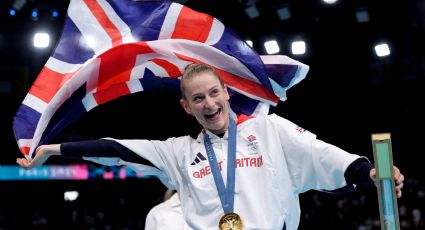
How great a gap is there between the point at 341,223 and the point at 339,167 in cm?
1147

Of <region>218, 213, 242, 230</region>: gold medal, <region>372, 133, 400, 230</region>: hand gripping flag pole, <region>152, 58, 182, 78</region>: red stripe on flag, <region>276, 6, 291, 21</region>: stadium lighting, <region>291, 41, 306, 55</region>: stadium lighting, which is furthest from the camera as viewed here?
<region>291, 41, 306, 55</region>: stadium lighting

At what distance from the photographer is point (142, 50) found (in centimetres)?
372

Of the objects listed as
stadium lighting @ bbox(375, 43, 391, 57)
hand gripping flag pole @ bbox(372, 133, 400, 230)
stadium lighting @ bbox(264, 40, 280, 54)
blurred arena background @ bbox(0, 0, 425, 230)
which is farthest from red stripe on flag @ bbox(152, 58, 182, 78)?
stadium lighting @ bbox(375, 43, 391, 57)

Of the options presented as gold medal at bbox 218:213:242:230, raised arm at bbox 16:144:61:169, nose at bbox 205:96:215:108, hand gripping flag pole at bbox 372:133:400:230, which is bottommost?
gold medal at bbox 218:213:242:230

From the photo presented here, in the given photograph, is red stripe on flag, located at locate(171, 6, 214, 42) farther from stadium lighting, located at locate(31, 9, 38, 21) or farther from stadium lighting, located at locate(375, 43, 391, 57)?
stadium lighting, located at locate(375, 43, 391, 57)

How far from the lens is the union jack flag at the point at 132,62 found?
11.5 feet

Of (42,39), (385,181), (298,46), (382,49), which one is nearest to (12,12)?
(42,39)

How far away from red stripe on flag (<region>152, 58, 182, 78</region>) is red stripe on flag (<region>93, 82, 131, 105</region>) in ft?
0.87

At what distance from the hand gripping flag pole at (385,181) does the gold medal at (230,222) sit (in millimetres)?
754

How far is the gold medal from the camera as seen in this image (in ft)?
9.18

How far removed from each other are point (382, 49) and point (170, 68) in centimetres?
884

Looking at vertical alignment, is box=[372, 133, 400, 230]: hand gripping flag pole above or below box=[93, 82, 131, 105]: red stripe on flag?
below

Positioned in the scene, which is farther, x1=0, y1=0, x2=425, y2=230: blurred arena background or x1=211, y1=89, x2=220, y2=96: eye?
x1=0, y1=0, x2=425, y2=230: blurred arena background

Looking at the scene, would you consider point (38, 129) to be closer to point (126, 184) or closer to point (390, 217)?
point (390, 217)
